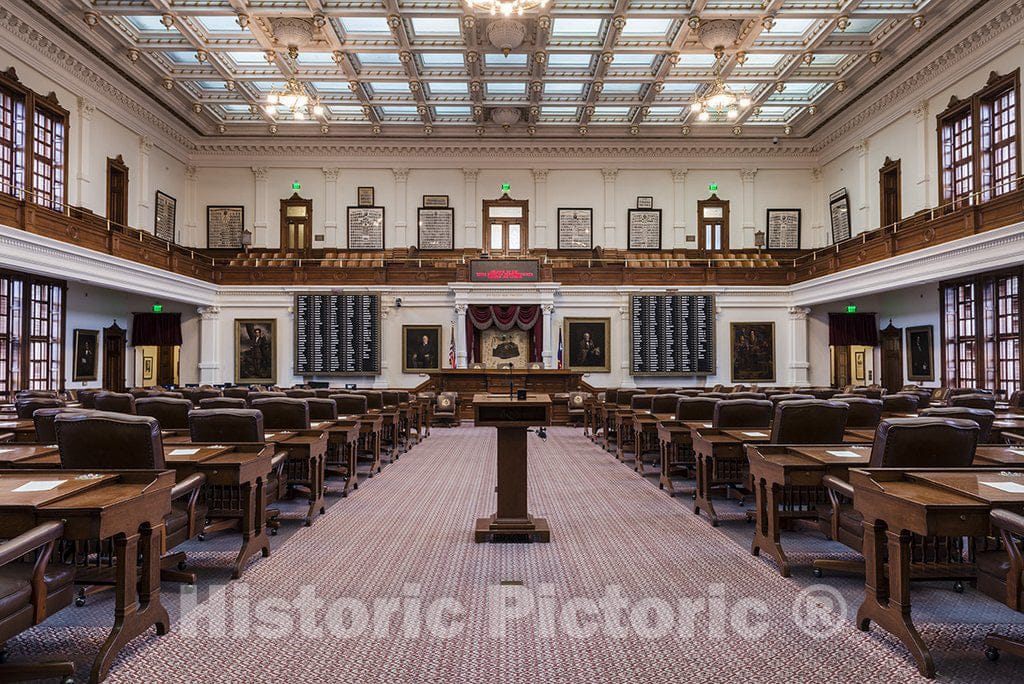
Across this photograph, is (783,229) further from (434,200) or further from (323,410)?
(323,410)

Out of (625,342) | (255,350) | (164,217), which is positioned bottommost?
(255,350)

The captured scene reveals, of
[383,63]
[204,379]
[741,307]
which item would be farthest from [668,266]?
[204,379]

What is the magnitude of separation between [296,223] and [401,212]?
143 inches

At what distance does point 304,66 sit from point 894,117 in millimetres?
16000

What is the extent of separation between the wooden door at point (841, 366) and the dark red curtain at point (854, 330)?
49.2 inches

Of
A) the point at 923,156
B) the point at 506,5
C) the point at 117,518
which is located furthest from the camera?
the point at 923,156

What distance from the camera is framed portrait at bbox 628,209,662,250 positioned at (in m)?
20.4

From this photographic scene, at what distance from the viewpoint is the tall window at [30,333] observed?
11711 millimetres

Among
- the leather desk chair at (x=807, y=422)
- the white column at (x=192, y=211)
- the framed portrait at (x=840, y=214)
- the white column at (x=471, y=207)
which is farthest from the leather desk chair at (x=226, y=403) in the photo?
the framed portrait at (x=840, y=214)

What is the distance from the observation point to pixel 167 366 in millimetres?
18031

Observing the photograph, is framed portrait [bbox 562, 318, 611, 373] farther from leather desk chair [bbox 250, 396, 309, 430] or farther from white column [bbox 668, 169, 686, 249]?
leather desk chair [bbox 250, 396, 309, 430]

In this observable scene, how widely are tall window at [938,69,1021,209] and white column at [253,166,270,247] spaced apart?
1914 centimetres

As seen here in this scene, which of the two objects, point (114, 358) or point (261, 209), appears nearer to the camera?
point (114, 358)

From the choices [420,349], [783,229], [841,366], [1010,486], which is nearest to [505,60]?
[420,349]
